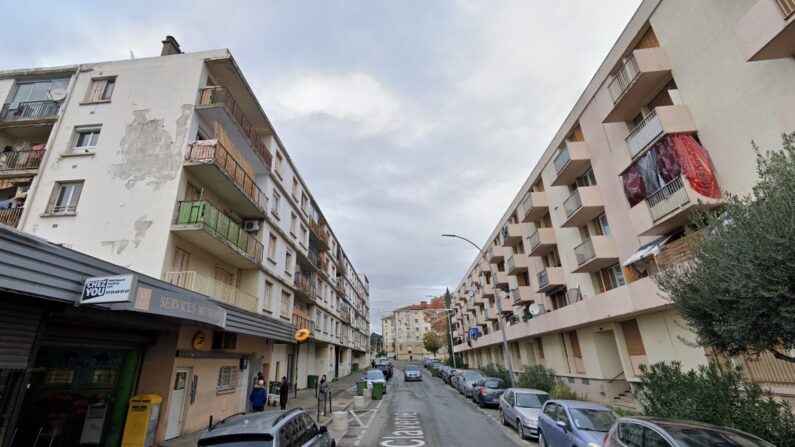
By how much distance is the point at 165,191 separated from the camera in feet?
42.6

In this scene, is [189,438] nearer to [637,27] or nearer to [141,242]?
[141,242]

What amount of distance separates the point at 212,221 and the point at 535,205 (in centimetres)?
1869

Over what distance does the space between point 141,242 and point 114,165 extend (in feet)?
11.8

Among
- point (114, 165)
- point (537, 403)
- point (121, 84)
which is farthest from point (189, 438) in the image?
point (121, 84)

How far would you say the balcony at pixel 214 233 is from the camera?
12664 mm

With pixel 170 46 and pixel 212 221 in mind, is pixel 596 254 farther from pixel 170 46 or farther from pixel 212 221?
pixel 170 46

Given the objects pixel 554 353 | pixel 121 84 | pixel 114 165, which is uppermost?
pixel 121 84

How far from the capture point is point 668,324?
1321 centimetres

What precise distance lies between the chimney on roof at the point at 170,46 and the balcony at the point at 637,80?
1935 cm

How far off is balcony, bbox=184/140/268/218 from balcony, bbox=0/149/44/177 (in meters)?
6.20

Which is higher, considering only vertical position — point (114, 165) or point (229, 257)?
point (114, 165)

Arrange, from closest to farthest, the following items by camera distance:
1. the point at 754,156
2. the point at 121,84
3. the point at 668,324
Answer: the point at 754,156 → the point at 668,324 → the point at 121,84

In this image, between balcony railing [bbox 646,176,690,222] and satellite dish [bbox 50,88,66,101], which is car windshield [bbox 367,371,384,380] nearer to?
balcony railing [bbox 646,176,690,222]

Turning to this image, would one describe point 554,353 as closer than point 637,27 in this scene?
No
